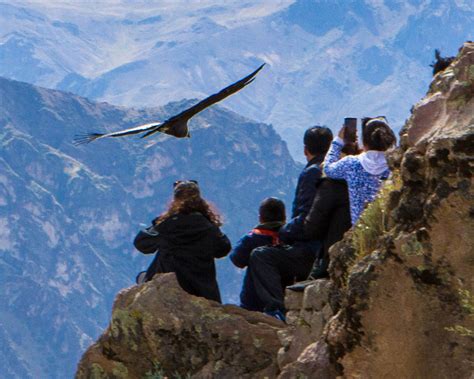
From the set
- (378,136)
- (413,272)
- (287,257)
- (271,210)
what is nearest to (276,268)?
(287,257)

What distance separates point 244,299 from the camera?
10078mm

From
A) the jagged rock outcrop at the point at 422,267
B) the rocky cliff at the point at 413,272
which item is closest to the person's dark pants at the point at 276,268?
the rocky cliff at the point at 413,272

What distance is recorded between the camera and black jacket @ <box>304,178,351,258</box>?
29.0 feet

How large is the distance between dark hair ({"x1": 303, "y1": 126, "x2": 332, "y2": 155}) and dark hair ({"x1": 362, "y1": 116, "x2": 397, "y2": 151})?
119 cm

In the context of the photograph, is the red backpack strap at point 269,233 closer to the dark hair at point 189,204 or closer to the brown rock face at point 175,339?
the dark hair at point 189,204

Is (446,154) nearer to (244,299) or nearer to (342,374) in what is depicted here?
(342,374)

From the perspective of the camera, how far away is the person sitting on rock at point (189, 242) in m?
9.77

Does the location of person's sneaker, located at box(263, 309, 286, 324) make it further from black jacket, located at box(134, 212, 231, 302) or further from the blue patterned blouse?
the blue patterned blouse

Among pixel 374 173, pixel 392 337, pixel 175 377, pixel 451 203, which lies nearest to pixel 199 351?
pixel 175 377

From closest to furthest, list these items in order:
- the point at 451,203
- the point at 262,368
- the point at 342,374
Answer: the point at 451,203 < the point at 342,374 < the point at 262,368

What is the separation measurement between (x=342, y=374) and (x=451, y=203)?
4.33ft

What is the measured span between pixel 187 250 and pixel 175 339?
3.90 feet

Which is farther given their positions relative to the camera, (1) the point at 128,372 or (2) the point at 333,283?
(1) the point at 128,372

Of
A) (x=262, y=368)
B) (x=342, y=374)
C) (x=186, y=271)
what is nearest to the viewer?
(x=342, y=374)
